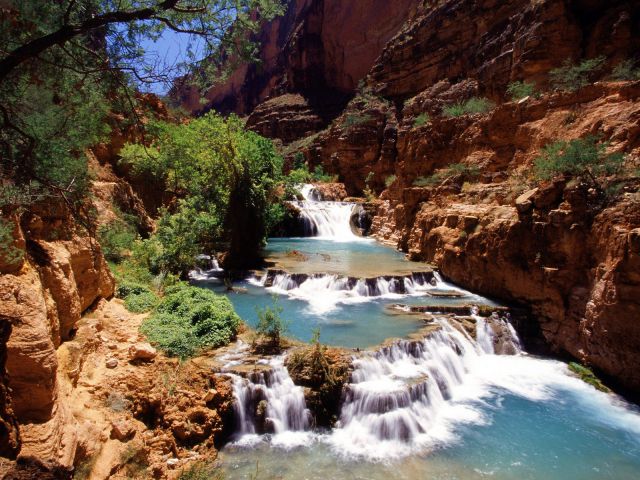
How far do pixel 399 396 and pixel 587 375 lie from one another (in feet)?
15.6

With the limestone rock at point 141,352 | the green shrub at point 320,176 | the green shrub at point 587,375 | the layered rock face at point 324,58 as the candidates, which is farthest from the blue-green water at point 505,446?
the layered rock face at point 324,58

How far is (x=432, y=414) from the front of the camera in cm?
718

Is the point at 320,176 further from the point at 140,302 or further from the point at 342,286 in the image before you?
the point at 140,302

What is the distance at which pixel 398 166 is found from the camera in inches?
902

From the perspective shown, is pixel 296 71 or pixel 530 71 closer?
pixel 530 71

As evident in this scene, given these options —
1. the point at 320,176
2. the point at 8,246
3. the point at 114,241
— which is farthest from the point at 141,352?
the point at 320,176

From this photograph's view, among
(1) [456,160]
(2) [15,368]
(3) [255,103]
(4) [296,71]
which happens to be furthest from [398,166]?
(3) [255,103]

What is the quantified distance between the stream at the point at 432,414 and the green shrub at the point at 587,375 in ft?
0.51

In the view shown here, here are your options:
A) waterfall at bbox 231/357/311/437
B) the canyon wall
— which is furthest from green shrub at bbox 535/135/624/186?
the canyon wall

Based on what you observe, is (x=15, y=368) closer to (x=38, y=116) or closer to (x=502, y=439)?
(x=38, y=116)

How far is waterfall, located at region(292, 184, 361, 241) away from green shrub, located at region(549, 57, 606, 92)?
1318 cm

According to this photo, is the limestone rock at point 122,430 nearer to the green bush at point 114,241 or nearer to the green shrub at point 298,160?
the green bush at point 114,241

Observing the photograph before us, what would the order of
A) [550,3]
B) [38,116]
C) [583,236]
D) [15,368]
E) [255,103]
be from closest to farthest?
[15,368] < [38,116] < [583,236] < [550,3] < [255,103]

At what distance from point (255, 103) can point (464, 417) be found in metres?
59.7
